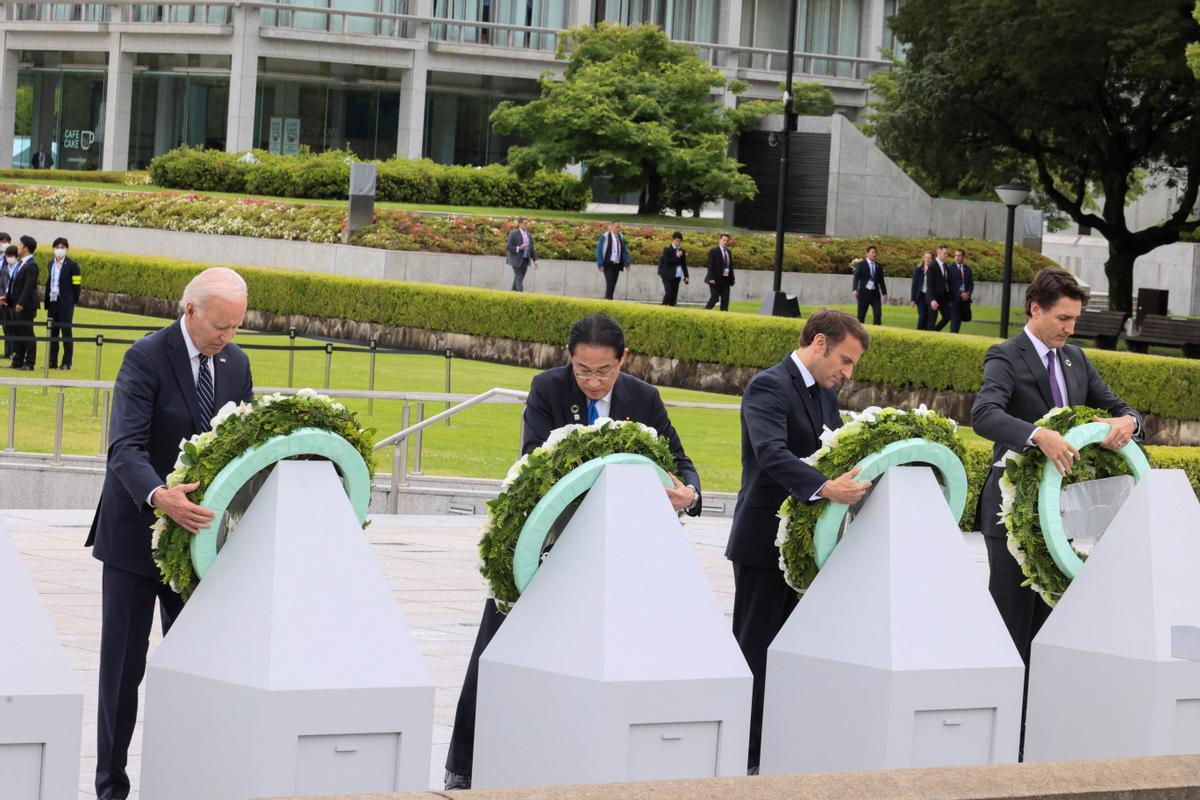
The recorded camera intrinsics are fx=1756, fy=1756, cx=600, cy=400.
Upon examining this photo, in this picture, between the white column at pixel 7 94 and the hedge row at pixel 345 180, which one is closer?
the hedge row at pixel 345 180

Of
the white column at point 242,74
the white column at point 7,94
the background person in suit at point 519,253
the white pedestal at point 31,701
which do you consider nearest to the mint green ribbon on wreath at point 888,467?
the white pedestal at point 31,701

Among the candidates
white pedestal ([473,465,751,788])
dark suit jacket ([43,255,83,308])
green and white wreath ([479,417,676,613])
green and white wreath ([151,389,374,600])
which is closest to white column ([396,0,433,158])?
dark suit jacket ([43,255,83,308])

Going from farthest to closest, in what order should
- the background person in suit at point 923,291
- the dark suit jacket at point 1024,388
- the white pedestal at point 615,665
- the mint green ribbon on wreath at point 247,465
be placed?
the background person in suit at point 923,291, the dark suit jacket at point 1024,388, the mint green ribbon on wreath at point 247,465, the white pedestal at point 615,665

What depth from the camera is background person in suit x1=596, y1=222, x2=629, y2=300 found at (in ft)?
98.0

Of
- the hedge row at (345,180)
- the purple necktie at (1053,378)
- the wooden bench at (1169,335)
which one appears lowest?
the purple necktie at (1053,378)

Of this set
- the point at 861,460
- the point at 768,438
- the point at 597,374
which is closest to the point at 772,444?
the point at 768,438

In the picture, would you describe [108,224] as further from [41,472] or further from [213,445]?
Answer: [213,445]

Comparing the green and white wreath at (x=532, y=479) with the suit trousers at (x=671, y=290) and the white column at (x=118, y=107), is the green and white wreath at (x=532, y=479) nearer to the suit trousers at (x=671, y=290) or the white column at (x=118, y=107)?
the suit trousers at (x=671, y=290)

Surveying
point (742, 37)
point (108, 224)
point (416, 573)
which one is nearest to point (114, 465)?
point (416, 573)

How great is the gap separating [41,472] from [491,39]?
39.2 meters

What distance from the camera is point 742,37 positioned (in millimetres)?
56281

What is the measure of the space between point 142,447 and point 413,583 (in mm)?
5014

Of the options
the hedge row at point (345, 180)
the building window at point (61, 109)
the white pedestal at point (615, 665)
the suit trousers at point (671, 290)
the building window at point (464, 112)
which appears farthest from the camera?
the building window at point (61, 109)

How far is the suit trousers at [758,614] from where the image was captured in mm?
5715
